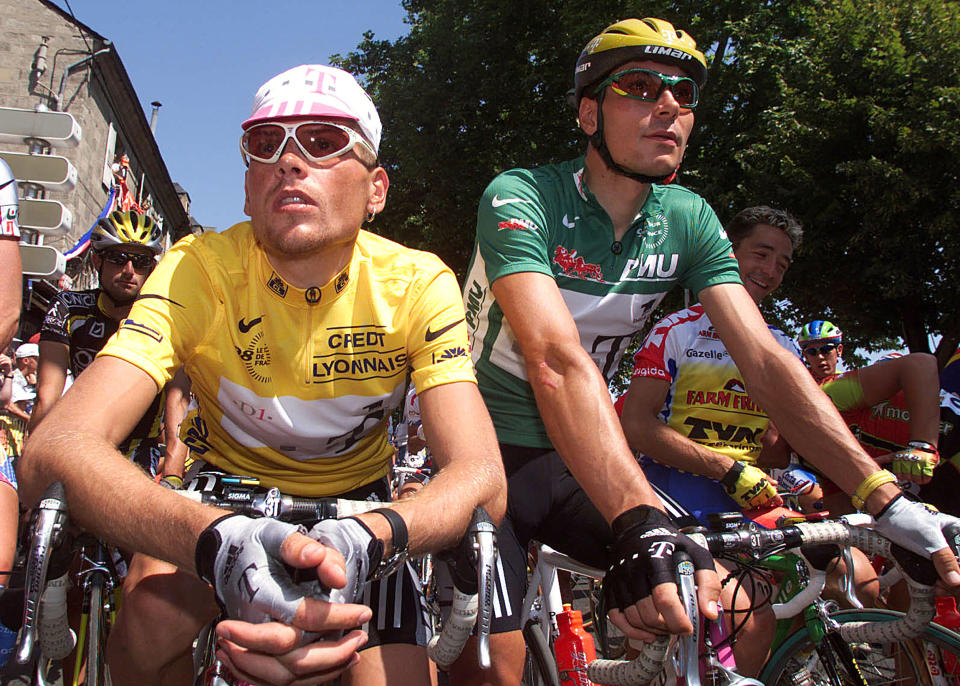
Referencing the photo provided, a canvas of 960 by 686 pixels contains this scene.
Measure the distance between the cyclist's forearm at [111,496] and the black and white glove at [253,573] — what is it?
12 centimetres

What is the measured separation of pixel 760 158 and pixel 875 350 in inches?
458

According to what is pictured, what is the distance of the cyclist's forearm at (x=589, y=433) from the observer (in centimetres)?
189

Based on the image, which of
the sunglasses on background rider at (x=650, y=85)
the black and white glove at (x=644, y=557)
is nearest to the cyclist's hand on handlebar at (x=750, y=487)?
the sunglasses on background rider at (x=650, y=85)

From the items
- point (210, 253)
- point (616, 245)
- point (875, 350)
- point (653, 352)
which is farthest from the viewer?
point (875, 350)

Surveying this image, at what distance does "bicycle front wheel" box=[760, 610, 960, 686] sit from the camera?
289cm

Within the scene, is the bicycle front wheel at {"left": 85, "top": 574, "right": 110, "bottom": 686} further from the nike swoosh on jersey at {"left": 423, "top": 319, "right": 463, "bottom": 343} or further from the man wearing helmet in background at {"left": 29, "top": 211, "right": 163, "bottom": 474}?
the man wearing helmet in background at {"left": 29, "top": 211, "right": 163, "bottom": 474}

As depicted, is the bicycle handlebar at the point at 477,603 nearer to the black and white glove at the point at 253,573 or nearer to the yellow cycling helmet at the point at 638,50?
the black and white glove at the point at 253,573

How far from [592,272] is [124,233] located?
3.93m

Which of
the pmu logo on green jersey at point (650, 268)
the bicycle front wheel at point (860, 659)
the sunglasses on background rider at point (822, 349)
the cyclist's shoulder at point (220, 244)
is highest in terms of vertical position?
the sunglasses on background rider at point (822, 349)

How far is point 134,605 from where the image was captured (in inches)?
87.7

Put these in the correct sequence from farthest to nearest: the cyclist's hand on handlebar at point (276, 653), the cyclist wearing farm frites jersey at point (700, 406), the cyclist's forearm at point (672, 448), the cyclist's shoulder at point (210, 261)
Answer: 1. the cyclist wearing farm frites jersey at point (700, 406)
2. the cyclist's forearm at point (672, 448)
3. the cyclist's shoulder at point (210, 261)
4. the cyclist's hand on handlebar at point (276, 653)

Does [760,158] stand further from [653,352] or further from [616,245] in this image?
[616,245]

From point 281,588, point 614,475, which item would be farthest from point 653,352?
point 281,588

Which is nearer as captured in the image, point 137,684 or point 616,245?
point 137,684
